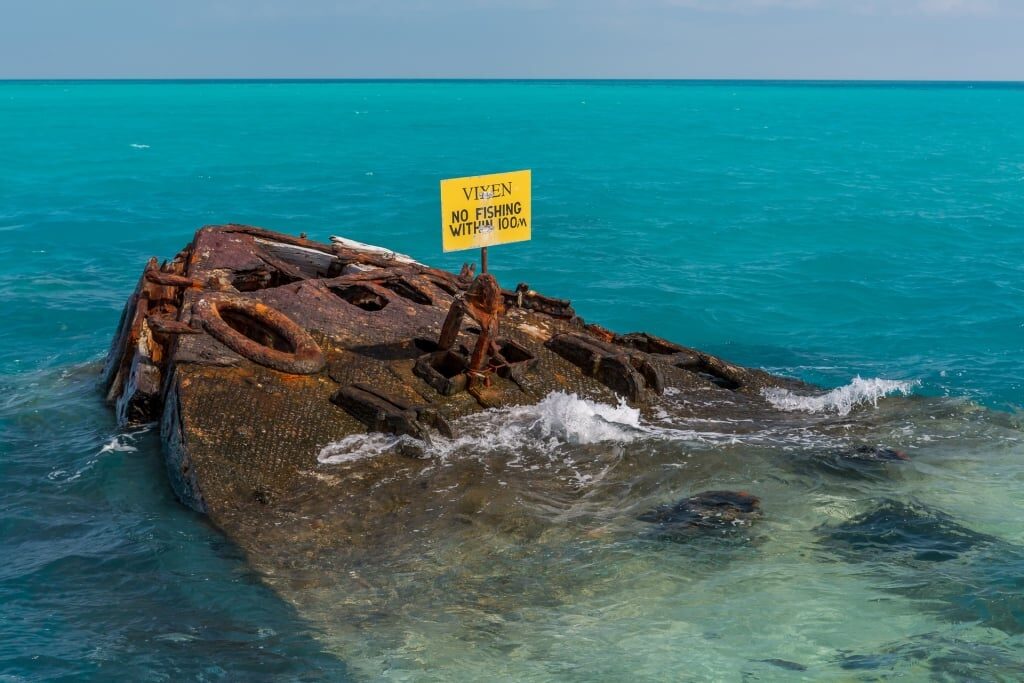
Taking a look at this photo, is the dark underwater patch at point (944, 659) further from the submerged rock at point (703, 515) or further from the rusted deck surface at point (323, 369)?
the rusted deck surface at point (323, 369)

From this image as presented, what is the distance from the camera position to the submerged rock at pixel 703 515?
6977 mm

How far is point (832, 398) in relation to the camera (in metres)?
9.80

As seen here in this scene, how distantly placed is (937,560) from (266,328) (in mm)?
5993

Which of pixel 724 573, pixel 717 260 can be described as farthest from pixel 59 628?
pixel 717 260

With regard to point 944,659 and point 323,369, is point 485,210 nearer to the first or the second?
point 323,369

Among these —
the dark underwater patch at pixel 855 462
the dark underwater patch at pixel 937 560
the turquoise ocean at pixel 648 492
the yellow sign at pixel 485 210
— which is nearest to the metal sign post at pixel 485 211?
the yellow sign at pixel 485 210

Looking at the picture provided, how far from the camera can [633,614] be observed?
19.6ft

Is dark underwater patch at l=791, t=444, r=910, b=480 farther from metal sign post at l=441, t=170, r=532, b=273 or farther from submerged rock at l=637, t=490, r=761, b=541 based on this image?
metal sign post at l=441, t=170, r=532, b=273

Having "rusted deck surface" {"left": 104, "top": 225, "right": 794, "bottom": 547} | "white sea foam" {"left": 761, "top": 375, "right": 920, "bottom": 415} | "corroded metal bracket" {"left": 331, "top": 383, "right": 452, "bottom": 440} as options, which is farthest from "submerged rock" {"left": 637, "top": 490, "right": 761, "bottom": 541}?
"white sea foam" {"left": 761, "top": 375, "right": 920, "bottom": 415}

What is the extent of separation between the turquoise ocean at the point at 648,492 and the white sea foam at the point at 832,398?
3 cm

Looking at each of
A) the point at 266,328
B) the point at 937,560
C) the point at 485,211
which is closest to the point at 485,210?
the point at 485,211

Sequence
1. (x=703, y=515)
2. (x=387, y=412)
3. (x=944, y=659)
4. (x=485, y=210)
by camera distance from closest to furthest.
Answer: (x=944, y=659), (x=703, y=515), (x=387, y=412), (x=485, y=210)

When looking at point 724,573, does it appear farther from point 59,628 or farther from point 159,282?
point 159,282

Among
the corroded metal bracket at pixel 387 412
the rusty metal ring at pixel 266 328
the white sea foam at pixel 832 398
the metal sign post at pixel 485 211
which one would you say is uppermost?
the metal sign post at pixel 485 211
